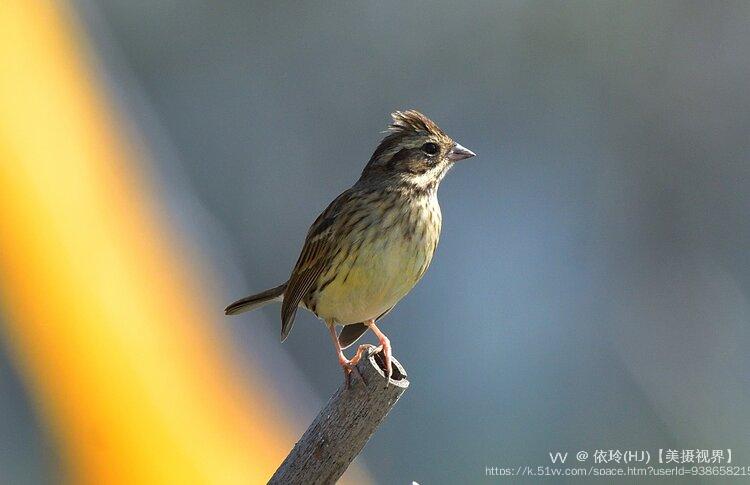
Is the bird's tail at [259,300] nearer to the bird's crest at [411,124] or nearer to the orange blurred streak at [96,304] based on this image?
the bird's crest at [411,124]

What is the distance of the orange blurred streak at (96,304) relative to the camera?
6.00 meters

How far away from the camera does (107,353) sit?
6.24 meters

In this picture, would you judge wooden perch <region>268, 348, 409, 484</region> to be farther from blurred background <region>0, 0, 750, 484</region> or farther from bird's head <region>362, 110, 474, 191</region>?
blurred background <region>0, 0, 750, 484</region>

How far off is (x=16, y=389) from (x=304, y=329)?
69.3 inches

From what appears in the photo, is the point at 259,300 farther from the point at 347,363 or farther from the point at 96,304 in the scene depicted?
the point at 96,304

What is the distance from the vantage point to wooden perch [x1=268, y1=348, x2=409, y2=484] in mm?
2541

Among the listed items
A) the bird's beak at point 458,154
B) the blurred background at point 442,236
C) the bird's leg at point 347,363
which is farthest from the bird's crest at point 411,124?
the blurred background at point 442,236

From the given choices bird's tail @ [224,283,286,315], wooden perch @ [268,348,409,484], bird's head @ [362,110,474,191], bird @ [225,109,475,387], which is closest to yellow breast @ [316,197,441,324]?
bird @ [225,109,475,387]

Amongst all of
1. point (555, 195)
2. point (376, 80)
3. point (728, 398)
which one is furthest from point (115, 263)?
point (728, 398)

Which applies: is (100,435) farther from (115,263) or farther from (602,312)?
(602,312)

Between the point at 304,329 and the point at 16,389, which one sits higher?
the point at 16,389

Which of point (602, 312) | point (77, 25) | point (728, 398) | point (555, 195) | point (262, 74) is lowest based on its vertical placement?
point (728, 398)

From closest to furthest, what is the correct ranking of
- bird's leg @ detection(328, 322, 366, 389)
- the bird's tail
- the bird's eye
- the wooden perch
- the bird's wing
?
1. the wooden perch
2. bird's leg @ detection(328, 322, 366, 389)
3. the bird's wing
4. the bird's eye
5. the bird's tail

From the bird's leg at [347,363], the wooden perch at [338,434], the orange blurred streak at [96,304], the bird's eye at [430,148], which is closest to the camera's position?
the wooden perch at [338,434]
